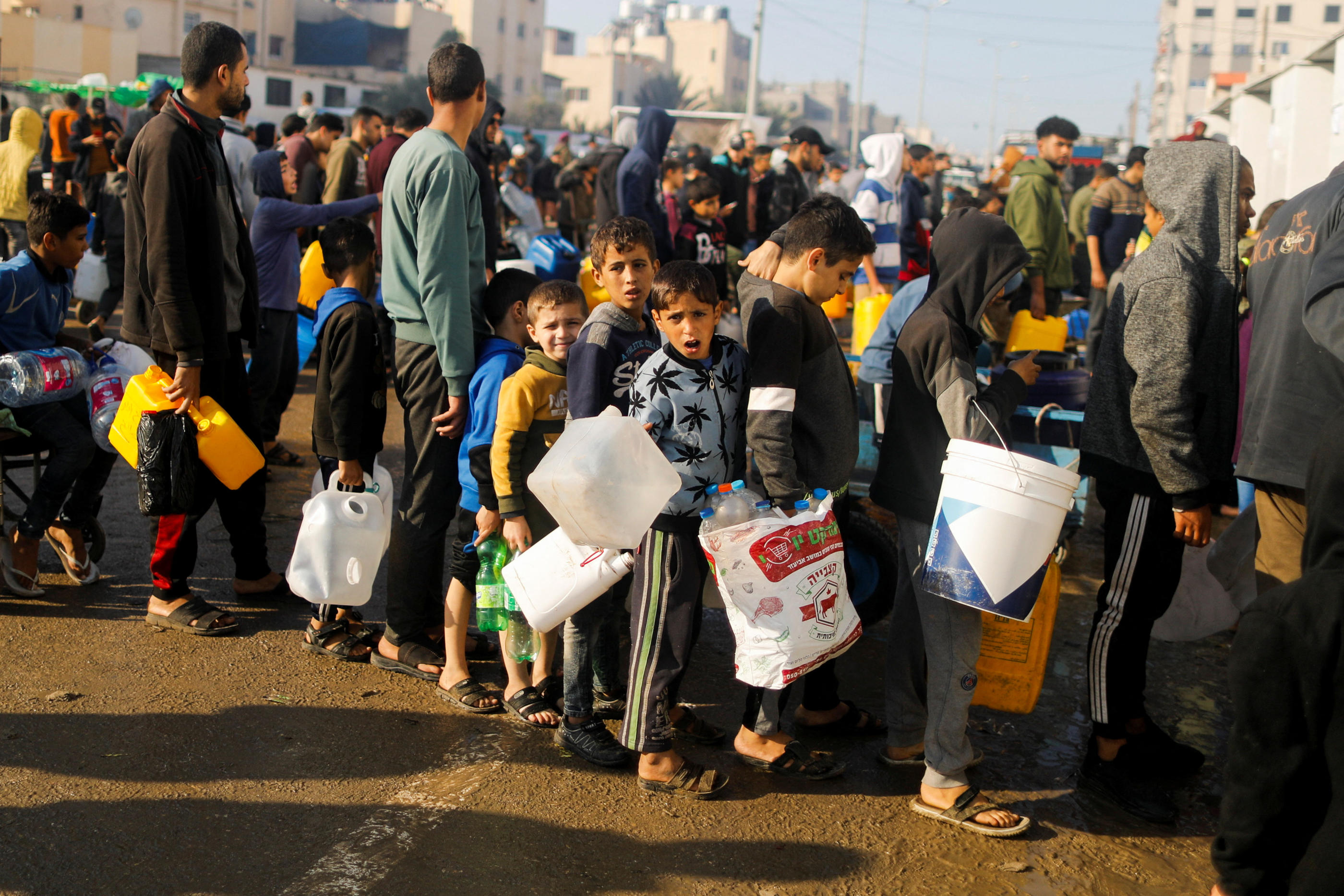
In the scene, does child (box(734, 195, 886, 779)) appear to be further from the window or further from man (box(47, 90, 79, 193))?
the window

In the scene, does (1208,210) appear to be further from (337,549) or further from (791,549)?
(337,549)

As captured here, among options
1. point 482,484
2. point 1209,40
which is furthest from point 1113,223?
point 1209,40

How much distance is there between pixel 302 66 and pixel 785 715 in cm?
8488

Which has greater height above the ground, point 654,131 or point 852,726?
point 654,131

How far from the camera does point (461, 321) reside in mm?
3840

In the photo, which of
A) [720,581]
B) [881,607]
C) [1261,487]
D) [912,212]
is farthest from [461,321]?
[912,212]

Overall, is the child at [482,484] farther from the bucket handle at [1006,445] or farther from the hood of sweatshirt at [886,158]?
the hood of sweatshirt at [886,158]

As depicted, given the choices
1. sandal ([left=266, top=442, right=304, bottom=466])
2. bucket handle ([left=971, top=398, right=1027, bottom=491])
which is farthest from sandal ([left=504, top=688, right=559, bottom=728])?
sandal ([left=266, top=442, right=304, bottom=466])

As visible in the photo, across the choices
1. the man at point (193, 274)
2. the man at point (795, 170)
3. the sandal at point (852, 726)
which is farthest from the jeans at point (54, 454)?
the man at point (795, 170)

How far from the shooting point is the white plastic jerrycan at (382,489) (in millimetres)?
4195

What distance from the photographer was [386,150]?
6426 mm

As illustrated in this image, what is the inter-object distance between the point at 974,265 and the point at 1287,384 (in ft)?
3.09

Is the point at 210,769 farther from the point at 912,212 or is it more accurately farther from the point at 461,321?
the point at 912,212

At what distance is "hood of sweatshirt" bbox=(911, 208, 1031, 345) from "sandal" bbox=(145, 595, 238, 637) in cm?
308
